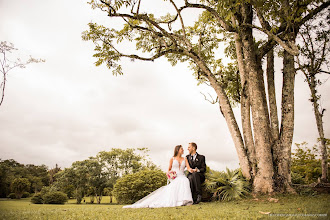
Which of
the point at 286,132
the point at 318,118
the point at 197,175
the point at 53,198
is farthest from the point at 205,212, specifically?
the point at 53,198

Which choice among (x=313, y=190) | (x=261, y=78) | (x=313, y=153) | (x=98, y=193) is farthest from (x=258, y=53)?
(x=98, y=193)

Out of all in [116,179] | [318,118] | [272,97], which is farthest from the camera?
[116,179]

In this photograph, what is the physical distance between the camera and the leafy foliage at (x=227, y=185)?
8.08m

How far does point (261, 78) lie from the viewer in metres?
9.57

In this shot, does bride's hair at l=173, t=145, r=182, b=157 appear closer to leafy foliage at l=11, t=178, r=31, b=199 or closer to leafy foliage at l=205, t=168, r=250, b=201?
leafy foliage at l=205, t=168, r=250, b=201

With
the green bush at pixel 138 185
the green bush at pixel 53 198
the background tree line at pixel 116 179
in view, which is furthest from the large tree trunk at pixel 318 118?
the green bush at pixel 53 198

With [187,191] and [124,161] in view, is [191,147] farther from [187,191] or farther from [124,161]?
[124,161]

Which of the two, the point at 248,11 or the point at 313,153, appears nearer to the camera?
the point at 248,11

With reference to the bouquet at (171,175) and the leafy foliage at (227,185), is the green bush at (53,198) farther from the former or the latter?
the leafy foliage at (227,185)

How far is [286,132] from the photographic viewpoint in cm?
862

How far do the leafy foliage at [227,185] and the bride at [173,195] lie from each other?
1267 millimetres

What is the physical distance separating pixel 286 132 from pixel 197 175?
412cm

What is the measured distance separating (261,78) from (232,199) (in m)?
5.49

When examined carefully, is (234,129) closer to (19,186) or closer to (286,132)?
(286,132)
